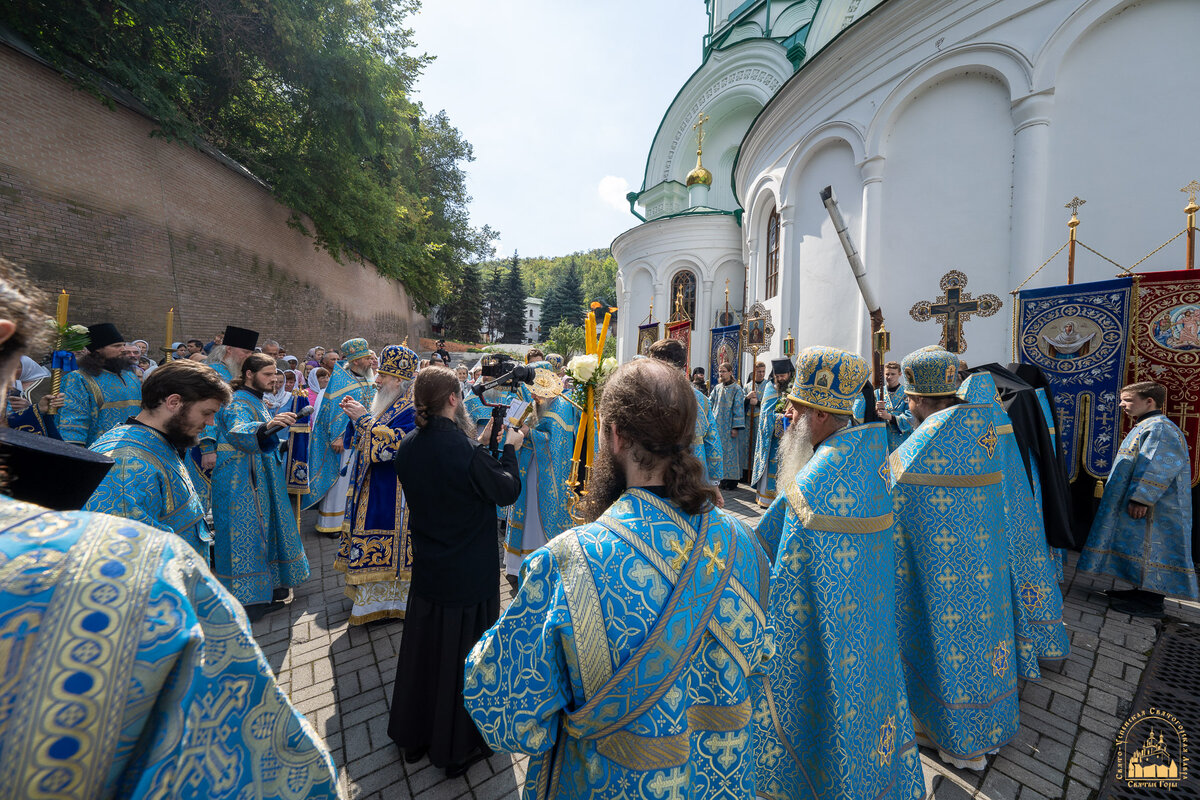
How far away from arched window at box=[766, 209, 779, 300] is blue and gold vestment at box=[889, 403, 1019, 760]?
11.6m

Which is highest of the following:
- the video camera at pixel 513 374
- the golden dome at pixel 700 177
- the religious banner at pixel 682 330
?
the golden dome at pixel 700 177

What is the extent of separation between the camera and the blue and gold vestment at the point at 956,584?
276cm

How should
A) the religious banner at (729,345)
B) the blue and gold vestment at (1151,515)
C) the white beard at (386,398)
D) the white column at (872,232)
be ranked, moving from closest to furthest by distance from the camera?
the white beard at (386,398) → the blue and gold vestment at (1151,515) → the white column at (872,232) → the religious banner at (729,345)

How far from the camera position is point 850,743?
2.18m

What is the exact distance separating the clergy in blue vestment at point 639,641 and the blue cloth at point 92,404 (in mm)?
5478

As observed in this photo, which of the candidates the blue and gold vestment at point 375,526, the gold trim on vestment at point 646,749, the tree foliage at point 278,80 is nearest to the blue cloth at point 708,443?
the blue and gold vestment at point 375,526

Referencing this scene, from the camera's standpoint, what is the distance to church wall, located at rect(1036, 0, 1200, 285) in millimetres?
7129

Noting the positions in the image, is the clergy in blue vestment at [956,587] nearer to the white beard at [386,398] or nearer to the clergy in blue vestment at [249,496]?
the white beard at [386,398]

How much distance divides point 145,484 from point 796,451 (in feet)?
10.2

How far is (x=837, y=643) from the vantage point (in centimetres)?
222

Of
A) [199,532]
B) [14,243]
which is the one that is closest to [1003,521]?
[199,532]

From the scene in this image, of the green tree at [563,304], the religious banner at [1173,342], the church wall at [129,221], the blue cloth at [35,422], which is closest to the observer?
the blue cloth at [35,422]

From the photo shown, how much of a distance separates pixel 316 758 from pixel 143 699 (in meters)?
0.34

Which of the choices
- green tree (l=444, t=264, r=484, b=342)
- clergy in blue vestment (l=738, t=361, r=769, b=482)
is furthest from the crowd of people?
green tree (l=444, t=264, r=484, b=342)
